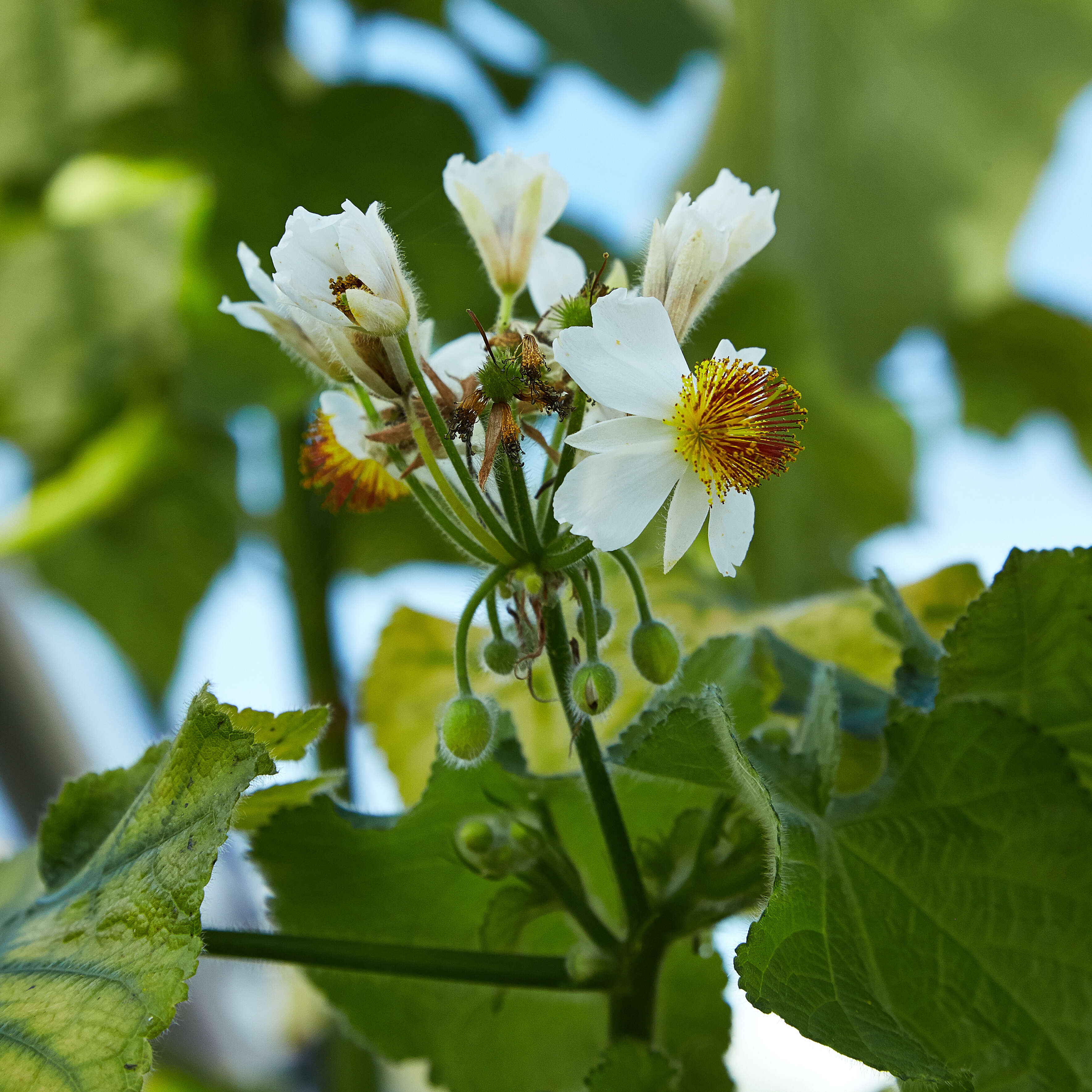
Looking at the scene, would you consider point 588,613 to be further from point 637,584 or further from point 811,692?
point 811,692

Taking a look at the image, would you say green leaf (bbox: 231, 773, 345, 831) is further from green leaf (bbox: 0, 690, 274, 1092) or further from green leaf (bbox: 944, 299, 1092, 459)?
green leaf (bbox: 944, 299, 1092, 459)

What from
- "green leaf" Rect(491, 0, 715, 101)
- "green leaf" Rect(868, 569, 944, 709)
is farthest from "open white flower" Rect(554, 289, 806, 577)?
"green leaf" Rect(491, 0, 715, 101)

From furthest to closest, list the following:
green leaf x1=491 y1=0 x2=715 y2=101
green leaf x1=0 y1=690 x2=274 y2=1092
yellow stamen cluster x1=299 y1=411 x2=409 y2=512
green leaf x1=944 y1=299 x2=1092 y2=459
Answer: green leaf x1=944 y1=299 x2=1092 y2=459 < green leaf x1=491 y1=0 x2=715 y2=101 < yellow stamen cluster x1=299 y1=411 x2=409 y2=512 < green leaf x1=0 y1=690 x2=274 y2=1092

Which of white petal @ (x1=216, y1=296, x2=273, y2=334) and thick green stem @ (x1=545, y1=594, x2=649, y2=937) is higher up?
white petal @ (x1=216, y1=296, x2=273, y2=334)

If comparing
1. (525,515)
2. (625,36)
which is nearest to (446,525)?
(525,515)

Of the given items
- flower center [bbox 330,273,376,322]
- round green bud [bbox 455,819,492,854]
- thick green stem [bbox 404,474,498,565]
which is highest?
flower center [bbox 330,273,376,322]

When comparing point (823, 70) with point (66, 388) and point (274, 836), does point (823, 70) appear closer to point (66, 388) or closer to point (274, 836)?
point (66, 388)
